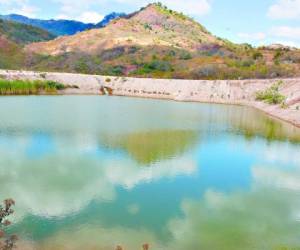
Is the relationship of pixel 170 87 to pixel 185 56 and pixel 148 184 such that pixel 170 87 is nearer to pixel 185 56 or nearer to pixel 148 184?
pixel 185 56

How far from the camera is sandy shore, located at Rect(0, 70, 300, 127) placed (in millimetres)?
83250

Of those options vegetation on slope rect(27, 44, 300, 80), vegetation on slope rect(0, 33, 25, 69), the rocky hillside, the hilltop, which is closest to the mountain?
the rocky hillside

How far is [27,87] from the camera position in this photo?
7944 cm

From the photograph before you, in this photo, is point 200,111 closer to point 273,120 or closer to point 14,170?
point 273,120

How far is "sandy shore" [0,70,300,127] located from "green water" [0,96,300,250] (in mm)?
34307

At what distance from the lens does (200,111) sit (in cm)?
6619

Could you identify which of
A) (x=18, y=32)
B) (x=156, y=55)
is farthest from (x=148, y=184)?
(x=18, y=32)

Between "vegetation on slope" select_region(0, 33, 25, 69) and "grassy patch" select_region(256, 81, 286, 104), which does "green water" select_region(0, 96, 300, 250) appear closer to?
"grassy patch" select_region(256, 81, 286, 104)

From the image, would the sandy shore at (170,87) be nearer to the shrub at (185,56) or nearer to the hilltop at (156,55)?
the hilltop at (156,55)

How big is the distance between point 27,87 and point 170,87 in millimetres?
31377

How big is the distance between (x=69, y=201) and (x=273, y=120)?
44.4 m

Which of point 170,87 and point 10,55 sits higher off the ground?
point 10,55

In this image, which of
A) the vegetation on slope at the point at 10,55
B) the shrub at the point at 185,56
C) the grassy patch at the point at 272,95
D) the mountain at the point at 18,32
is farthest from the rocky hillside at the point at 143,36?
the grassy patch at the point at 272,95

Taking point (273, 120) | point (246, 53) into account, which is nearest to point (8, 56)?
point (246, 53)
